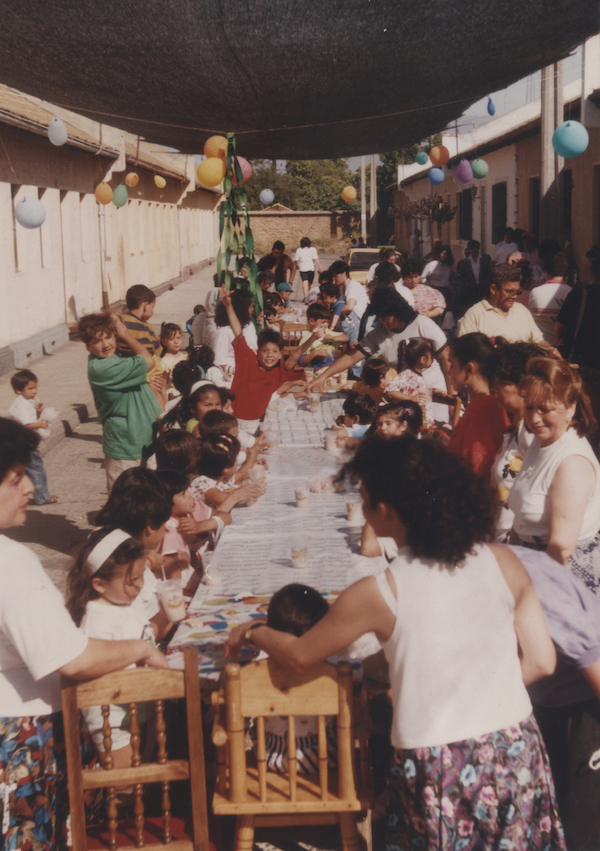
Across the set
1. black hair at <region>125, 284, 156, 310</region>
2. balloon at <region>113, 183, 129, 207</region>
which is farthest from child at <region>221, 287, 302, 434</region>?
balloon at <region>113, 183, 129, 207</region>

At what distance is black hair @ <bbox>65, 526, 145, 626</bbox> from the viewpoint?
2773mm

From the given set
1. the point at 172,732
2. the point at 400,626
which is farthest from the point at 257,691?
the point at 172,732

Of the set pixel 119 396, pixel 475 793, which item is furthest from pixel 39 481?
pixel 475 793

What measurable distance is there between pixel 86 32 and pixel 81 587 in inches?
101

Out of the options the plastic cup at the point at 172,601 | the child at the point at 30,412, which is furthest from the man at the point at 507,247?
the plastic cup at the point at 172,601

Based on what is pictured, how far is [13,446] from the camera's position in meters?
2.22

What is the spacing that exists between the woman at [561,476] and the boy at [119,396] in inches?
119

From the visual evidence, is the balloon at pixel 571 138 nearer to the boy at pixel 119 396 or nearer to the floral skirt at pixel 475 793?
the boy at pixel 119 396

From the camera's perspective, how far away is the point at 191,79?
436cm

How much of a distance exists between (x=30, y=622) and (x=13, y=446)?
463 mm

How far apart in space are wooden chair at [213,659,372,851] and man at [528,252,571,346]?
582 centimetres

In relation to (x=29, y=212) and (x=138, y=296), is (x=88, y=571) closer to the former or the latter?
(x=138, y=296)

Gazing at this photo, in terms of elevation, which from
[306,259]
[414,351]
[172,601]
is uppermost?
[306,259]

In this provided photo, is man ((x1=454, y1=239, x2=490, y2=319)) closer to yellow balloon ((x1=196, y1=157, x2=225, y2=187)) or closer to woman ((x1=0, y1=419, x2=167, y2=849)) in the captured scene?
yellow balloon ((x1=196, y1=157, x2=225, y2=187))
